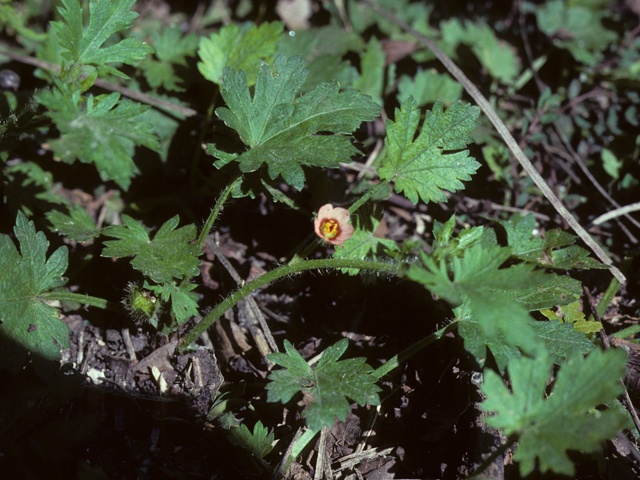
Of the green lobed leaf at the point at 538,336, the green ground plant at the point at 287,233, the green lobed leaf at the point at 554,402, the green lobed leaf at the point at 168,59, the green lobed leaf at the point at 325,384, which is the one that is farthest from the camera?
the green lobed leaf at the point at 168,59

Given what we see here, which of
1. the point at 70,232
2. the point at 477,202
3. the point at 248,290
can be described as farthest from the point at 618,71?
the point at 70,232

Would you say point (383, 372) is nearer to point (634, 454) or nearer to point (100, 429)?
point (634, 454)

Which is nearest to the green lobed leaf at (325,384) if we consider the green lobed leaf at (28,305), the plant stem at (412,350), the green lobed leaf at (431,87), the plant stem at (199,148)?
the plant stem at (412,350)

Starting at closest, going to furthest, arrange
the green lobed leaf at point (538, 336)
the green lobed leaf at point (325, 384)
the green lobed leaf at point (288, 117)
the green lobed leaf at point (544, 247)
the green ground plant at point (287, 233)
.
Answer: the green ground plant at point (287, 233)
the green lobed leaf at point (325, 384)
the green lobed leaf at point (538, 336)
the green lobed leaf at point (288, 117)
the green lobed leaf at point (544, 247)

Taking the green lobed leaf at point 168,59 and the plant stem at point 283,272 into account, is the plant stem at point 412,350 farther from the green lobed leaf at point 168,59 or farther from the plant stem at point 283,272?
the green lobed leaf at point 168,59

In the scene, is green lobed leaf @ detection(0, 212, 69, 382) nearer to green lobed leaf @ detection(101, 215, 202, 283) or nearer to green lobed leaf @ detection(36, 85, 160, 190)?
green lobed leaf @ detection(101, 215, 202, 283)

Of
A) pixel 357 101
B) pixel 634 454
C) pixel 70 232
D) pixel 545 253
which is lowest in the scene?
pixel 634 454

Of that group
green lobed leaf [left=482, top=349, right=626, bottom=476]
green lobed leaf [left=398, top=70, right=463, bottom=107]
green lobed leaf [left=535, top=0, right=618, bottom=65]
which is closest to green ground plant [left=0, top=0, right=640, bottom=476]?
green lobed leaf [left=482, top=349, right=626, bottom=476]
